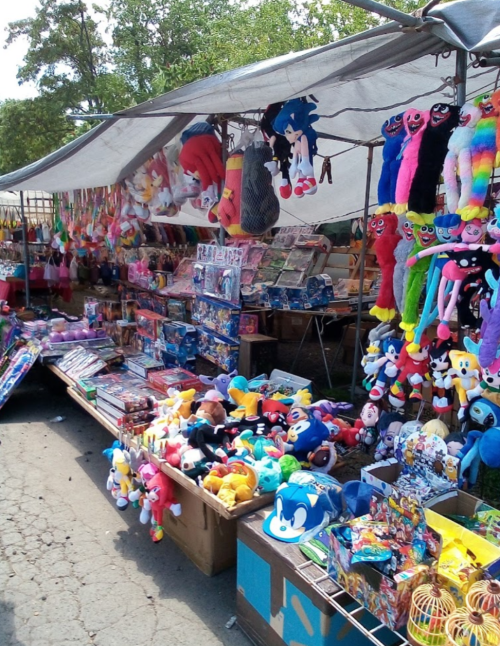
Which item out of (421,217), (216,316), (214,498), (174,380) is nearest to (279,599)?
(214,498)

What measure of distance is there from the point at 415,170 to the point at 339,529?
1.35 m

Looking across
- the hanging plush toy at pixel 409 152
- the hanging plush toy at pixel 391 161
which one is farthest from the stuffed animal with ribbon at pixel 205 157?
the hanging plush toy at pixel 409 152

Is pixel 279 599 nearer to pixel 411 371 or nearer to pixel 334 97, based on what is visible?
pixel 411 371

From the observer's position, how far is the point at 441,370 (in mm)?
2148

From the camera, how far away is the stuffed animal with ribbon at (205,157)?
3174 millimetres

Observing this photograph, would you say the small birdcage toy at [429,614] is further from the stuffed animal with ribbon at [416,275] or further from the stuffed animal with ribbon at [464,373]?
the stuffed animal with ribbon at [416,275]

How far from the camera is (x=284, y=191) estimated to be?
2764 millimetres

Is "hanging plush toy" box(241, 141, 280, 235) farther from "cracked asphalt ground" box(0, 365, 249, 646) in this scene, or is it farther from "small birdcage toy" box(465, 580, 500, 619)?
"small birdcage toy" box(465, 580, 500, 619)

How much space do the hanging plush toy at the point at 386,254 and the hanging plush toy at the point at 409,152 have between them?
11.4 inches

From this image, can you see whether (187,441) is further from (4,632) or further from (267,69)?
(267,69)

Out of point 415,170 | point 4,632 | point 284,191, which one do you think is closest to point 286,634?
point 4,632

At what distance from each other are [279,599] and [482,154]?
68.6 inches

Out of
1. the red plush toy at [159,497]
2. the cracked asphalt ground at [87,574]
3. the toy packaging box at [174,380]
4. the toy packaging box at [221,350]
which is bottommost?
the cracked asphalt ground at [87,574]

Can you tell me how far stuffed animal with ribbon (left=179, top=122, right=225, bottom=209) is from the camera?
10.4ft
